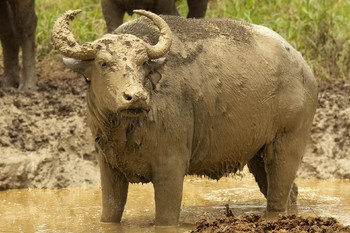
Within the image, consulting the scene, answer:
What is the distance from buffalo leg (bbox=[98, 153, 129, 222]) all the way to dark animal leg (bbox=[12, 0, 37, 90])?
4.17 m

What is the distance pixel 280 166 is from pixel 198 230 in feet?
5.58

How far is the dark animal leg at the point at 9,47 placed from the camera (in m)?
12.7

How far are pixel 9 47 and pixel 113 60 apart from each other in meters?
5.29

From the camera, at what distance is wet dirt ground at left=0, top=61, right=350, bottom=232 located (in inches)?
366

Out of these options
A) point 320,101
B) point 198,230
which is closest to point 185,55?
point 198,230

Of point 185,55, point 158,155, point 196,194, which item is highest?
point 185,55

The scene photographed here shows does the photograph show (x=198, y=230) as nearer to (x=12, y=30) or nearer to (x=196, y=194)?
(x=196, y=194)

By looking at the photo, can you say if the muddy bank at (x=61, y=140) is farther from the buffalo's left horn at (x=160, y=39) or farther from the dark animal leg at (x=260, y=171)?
the buffalo's left horn at (x=160, y=39)

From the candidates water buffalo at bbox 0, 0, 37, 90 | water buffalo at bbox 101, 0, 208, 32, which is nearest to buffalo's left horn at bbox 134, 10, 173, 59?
water buffalo at bbox 101, 0, 208, 32

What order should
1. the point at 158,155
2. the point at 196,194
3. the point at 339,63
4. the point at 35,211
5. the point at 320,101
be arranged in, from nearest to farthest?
the point at 158,155
the point at 35,211
the point at 196,194
the point at 320,101
the point at 339,63

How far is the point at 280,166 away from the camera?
9078mm

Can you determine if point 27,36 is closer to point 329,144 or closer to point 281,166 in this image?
point 329,144

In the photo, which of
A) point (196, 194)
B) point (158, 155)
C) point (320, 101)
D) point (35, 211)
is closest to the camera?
point (158, 155)

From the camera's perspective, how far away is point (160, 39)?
7969mm
